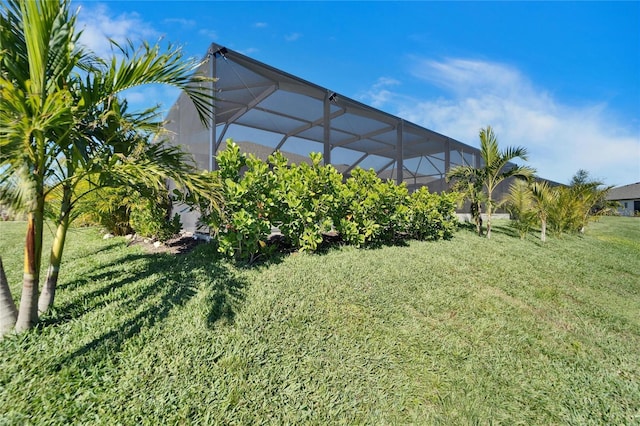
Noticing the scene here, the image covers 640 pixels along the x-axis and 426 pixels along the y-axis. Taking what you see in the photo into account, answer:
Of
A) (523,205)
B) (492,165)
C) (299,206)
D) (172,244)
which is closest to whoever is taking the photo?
(299,206)

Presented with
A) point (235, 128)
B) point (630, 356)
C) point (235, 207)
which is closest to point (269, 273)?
point (235, 207)

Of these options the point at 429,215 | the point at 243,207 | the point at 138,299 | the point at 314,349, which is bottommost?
the point at 314,349

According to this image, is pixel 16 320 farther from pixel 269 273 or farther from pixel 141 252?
pixel 141 252

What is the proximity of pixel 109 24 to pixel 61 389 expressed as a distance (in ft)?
10.4

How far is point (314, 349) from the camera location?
2447 mm

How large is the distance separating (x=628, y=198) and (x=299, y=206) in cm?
5091

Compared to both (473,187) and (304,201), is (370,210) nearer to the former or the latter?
(304,201)

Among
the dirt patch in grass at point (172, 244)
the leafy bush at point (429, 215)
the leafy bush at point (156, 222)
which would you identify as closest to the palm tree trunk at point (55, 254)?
the dirt patch in grass at point (172, 244)

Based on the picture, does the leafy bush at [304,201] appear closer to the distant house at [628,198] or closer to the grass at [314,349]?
the grass at [314,349]

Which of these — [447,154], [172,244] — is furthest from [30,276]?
[447,154]

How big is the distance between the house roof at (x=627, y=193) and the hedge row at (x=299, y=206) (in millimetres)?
46066

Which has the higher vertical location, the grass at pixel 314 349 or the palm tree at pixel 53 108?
the palm tree at pixel 53 108

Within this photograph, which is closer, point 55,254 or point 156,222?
point 55,254

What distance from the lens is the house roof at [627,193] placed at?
36037 millimetres
